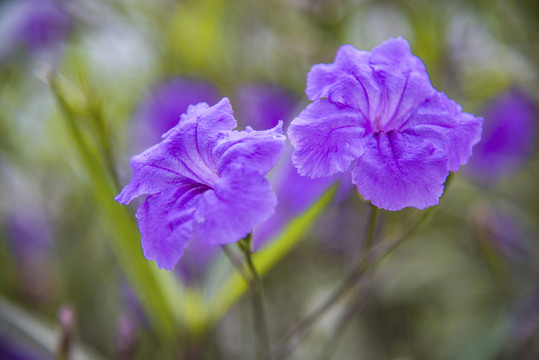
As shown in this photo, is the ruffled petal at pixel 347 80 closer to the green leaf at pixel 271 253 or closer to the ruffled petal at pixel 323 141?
the ruffled petal at pixel 323 141

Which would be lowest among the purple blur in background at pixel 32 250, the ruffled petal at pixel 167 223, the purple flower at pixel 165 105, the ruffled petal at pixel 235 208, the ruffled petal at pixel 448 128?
the purple blur in background at pixel 32 250

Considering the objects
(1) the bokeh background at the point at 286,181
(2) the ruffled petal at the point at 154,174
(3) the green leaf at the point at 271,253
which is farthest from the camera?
(1) the bokeh background at the point at 286,181

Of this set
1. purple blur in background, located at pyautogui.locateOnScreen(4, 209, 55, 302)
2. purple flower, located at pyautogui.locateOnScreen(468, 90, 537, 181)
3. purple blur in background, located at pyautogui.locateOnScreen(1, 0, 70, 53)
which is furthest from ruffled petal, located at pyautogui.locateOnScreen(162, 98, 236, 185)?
purple blur in background, located at pyautogui.locateOnScreen(1, 0, 70, 53)

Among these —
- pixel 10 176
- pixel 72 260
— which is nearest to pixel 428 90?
pixel 72 260

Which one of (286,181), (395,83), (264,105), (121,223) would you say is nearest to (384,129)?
(395,83)

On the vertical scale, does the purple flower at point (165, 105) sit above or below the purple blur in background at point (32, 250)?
above

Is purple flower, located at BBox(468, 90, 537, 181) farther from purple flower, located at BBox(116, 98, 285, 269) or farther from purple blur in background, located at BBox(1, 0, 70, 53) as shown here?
purple blur in background, located at BBox(1, 0, 70, 53)

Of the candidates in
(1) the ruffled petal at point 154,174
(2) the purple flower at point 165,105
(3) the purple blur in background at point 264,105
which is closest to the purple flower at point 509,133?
(3) the purple blur in background at point 264,105
